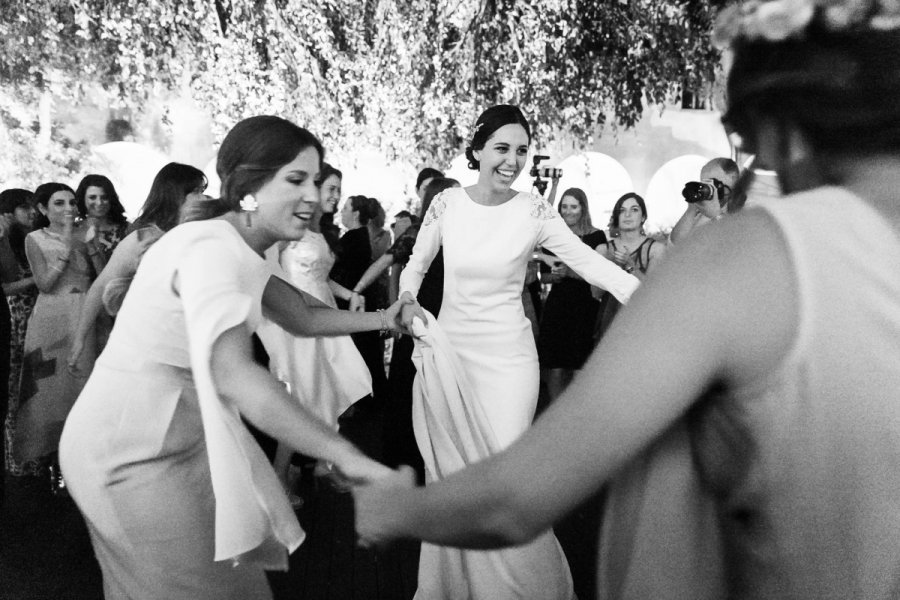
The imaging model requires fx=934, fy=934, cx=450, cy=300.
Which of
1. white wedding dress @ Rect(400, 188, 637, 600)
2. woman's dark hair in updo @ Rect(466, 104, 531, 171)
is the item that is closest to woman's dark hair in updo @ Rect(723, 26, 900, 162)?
white wedding dress @ Rect(400, 188, 637, 600)

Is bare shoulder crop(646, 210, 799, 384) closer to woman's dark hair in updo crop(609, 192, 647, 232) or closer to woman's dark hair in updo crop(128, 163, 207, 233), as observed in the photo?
woman's dark hair in updo crop(128, 163, 207, 233)

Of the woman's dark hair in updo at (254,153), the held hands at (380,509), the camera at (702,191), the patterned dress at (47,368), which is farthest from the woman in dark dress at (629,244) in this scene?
the held hands at (380,509)

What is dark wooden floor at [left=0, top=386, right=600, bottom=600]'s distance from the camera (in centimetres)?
455

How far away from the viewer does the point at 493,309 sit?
13.9ft

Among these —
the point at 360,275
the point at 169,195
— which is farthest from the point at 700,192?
the point at 360,275

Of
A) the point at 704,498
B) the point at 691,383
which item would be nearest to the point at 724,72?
the point at 691,383

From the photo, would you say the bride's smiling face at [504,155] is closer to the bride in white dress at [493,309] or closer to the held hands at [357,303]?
the bride in white dress at [493,309]

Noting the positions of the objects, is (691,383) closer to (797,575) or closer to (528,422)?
(797,575)

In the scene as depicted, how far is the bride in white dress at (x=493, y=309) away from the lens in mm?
3871

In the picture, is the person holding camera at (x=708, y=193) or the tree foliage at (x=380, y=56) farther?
the tree foliage at (x=380, y=56)

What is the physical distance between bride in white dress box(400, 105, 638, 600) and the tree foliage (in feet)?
24.1

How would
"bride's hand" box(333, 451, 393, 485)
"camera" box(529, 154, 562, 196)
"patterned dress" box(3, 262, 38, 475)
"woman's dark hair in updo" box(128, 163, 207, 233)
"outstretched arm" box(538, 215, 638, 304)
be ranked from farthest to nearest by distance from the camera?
"patterned dress" box(3, 262, 38, 475) < "camera" box(529, 154, 562, 196) < "woman's dark hair in updo" box(128, 163, 207, 233) < "outstretched arm" box(538, 215, 638, 304) < "bride's hand" box(333, 451, 393, 485)

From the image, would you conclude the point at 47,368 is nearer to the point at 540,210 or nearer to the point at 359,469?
the point at 540,210

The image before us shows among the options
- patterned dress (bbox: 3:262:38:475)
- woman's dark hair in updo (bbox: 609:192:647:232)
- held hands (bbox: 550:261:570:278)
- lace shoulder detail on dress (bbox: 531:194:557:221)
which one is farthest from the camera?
held hands (bbox: 550:261:570:278)
